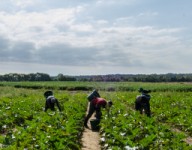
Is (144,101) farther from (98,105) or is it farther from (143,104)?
(98,105)

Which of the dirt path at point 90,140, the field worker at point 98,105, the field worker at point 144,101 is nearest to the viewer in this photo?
the dirt path at point 90,140

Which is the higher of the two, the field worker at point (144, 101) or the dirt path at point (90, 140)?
the field worker at point (144, 101)

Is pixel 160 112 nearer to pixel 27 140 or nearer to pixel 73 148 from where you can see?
pixel 73 148

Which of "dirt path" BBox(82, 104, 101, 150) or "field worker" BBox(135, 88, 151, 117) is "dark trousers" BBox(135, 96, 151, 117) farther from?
"dirt path" BBox(82, 104, 101, 150)

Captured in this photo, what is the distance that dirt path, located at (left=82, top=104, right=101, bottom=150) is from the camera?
482 inches

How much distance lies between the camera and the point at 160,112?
20828mm

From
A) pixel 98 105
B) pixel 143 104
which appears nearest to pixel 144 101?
pixel 143 104

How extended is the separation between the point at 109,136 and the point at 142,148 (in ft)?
8.28

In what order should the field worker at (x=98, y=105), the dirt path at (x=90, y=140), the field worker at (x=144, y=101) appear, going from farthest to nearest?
the field worker at (x=98, y=105), the field worker at (x=144, y=101), the dirt path at (x=90, y=140)

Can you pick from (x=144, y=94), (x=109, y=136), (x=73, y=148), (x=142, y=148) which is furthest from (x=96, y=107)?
(x=142, y=148)

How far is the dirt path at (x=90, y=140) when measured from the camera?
1225 cm

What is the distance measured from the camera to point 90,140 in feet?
44.4

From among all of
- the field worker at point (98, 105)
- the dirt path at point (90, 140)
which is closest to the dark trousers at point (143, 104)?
the field worker at point (98, 105)

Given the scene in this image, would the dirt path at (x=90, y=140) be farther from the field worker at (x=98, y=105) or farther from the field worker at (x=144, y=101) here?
the field worker at (x=144, y=101)
